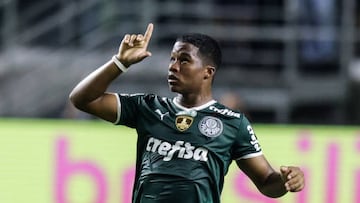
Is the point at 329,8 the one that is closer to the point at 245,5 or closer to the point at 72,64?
the point at 245,5

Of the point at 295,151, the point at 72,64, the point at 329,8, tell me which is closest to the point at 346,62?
the point at 329,8

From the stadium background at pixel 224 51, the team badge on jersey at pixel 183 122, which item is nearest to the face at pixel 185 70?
the team badge on jersey at pixel 183 122

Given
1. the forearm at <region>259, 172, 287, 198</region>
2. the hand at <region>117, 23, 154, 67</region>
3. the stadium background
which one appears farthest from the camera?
the stadium background

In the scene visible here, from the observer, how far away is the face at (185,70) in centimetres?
475

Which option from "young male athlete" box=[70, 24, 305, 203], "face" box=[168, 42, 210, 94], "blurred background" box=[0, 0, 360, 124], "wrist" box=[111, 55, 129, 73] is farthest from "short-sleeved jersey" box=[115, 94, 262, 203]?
"blurred background" box=[0, 0, 360, 124]

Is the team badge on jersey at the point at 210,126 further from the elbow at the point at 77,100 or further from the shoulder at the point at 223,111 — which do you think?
the elbow at the point at 77,100

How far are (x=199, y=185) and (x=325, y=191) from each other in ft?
8.96

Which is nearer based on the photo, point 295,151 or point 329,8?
point 295,151

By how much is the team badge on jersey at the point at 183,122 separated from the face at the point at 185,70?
0.36 ft

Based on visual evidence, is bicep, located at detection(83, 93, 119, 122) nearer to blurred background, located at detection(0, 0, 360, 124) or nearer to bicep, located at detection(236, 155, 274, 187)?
bicep, located at detection(236, 155, 274, 187)

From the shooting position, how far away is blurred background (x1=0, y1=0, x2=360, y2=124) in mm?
11094

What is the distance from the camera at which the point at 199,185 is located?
472 cm

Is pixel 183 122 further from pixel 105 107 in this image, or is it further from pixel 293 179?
pixel 293 179

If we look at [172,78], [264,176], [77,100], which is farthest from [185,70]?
[264,176]
